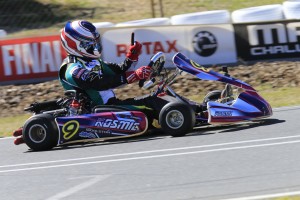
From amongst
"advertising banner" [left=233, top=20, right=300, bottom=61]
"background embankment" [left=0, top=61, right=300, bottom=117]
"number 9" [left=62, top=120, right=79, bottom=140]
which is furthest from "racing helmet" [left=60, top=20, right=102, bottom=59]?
"advertising banner" [left=233, top=20, right=300, bottom=61]

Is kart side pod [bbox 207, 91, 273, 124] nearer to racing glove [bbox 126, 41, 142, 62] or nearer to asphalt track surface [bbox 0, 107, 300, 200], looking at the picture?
asphalt track surface [bbox 0, 107, 300, 200]

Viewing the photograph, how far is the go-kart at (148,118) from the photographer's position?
8.57 m

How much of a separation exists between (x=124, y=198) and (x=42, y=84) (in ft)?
28.7

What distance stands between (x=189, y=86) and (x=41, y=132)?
511 cm

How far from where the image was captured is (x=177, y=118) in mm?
8602

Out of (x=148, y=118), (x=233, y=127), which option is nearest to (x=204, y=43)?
(x=233, y=127)

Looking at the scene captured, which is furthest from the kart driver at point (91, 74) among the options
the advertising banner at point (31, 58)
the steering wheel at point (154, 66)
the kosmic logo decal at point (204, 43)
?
the advertising banner at point (31, 58)

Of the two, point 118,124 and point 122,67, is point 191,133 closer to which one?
point 118,124

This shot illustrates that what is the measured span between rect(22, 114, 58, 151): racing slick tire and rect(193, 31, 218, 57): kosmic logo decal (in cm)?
613

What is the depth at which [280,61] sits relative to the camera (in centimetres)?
1445

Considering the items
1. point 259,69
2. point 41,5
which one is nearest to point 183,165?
point 259,69

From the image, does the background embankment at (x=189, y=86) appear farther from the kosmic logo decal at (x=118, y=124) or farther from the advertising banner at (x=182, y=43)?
the kosmic logo decal at (x=118, y=124)

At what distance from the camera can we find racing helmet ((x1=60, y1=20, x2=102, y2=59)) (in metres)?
9.04

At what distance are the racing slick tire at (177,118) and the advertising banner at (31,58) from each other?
21.1ft
